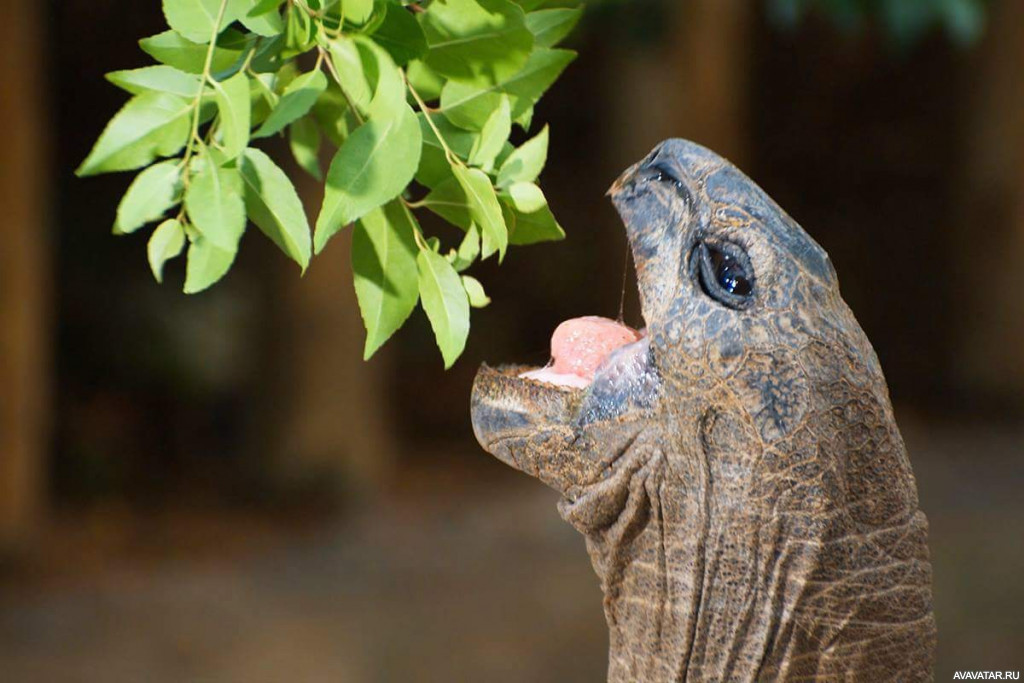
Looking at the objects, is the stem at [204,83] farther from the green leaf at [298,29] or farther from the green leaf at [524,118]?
the green leaf at [524,118]

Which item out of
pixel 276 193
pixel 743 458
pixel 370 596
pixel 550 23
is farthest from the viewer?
pixel 370 596

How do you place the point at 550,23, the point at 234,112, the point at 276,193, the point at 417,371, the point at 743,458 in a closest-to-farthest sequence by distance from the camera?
the point at 234,112 → the point at 276,193 → the point at 743,458 → the point at 550,23 → the point at 417,371

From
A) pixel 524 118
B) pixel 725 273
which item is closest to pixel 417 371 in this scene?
pixel 524 118

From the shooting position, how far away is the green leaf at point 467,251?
135 centimetres

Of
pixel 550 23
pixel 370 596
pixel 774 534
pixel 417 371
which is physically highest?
pixel 550 23

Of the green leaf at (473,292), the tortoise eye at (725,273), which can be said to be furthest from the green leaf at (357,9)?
the tortoise eye at (725,273)

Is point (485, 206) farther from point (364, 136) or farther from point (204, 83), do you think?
point (204, 83)

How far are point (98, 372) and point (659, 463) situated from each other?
→ 6908 mm

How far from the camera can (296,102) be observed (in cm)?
121

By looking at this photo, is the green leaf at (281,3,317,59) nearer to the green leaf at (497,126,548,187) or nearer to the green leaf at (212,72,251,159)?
the green leaf at (212,72,251,159)

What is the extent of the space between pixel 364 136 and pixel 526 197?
0.69 feet

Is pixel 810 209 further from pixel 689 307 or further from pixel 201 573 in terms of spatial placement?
pixel 689 307

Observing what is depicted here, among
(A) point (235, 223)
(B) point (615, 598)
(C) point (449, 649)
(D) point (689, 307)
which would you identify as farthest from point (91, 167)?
(C) point (449, 649)

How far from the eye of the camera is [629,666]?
154 centimetres
